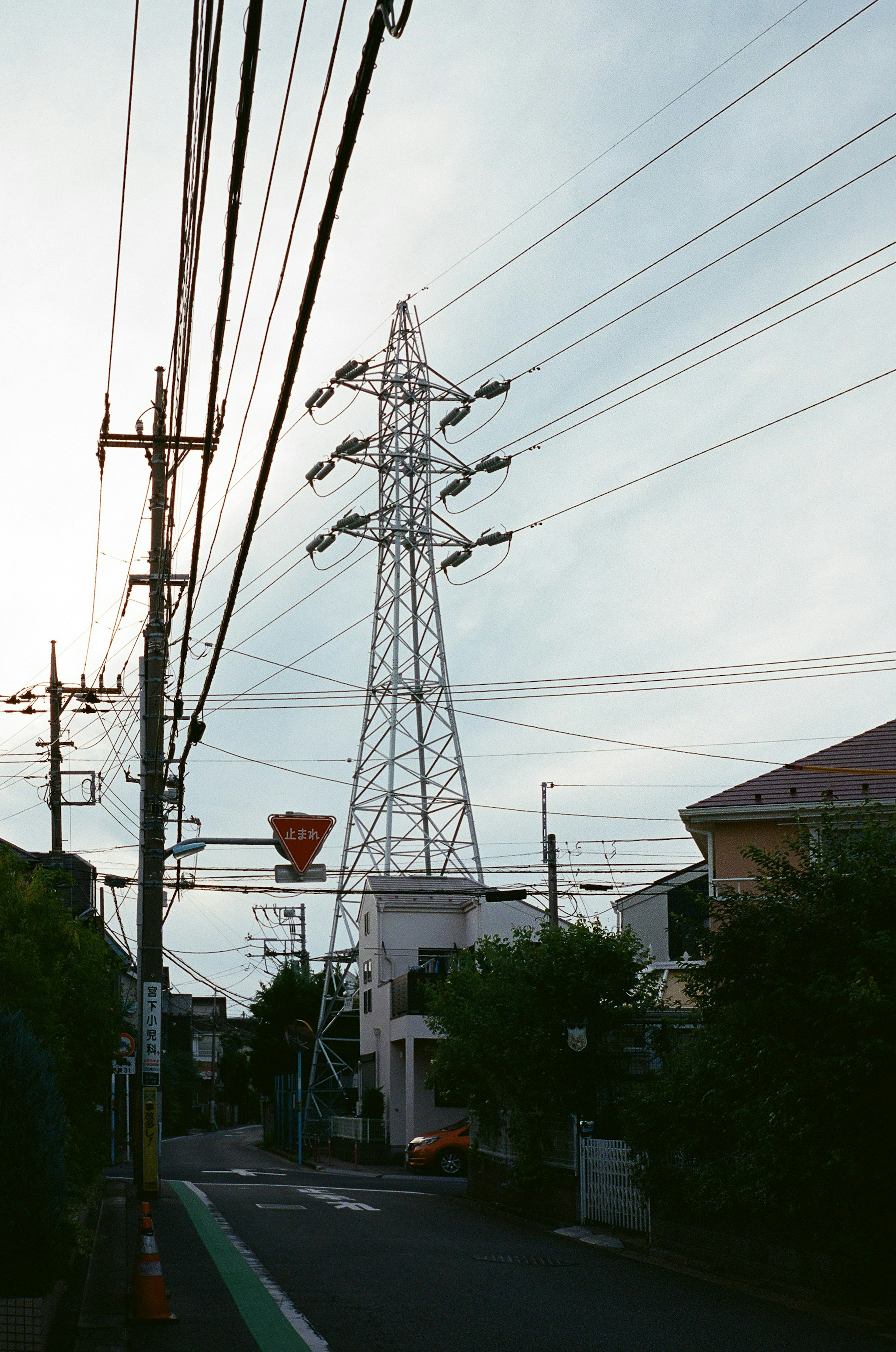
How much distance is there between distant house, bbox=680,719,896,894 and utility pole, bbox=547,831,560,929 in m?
5.70

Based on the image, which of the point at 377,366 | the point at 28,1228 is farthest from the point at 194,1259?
the point at 377,366

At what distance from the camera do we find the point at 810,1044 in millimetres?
11688

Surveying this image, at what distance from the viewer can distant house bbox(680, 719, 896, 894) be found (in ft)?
79.8

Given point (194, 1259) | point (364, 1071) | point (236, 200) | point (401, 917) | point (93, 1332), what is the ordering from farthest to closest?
1. point (364, 1071)
2. point (401, 917)
3. point (194, 1259)
4. point (93, 1332)
5. point (236, 200)

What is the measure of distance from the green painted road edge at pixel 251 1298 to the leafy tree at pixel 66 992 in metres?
1.93

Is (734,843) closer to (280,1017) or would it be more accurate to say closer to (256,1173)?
(256,1173)

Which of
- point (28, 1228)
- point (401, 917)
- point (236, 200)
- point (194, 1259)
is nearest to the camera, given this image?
point (236, 200)

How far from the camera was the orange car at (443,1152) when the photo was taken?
34.3 metres

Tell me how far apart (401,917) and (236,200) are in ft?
129

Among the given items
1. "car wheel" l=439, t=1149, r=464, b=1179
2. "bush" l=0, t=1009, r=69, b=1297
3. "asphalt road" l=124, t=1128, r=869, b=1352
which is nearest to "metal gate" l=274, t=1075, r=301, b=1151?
"car wheel" l=439, t=1149, r=464, b=1179

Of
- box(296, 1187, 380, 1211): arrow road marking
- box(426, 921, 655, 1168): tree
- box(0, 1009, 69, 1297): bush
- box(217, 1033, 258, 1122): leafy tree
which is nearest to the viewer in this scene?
box(0, 1009, 69, 1297): bush

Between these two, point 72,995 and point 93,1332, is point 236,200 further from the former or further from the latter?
point 72,995

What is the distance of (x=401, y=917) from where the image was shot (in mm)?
45469

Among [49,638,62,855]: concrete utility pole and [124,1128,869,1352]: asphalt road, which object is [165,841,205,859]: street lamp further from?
[49,638,62,855]: concrete utility pole
